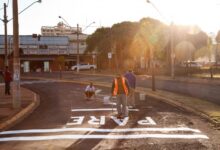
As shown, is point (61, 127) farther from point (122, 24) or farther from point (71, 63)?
point (71, 63)

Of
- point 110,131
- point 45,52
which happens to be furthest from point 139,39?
point 110,131

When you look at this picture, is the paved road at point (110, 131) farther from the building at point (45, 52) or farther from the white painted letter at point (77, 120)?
the building at point (45, 52)

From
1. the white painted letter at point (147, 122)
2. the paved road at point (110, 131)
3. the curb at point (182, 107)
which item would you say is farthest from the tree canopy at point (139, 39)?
the white painted letter at point (147, 122)

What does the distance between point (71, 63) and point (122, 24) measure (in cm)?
3404

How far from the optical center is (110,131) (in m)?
13.5

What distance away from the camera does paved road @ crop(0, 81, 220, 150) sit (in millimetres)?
11281

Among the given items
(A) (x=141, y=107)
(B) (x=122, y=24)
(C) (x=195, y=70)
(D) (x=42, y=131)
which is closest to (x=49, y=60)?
(B) (x=122, y=24)

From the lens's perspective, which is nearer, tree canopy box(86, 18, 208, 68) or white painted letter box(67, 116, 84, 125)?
white painted letter box(67, 116, 84, 125)

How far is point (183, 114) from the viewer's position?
709 inches

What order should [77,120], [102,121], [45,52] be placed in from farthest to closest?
[45,52]
[77,120]
[102,121]

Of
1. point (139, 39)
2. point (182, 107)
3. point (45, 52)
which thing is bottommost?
point (182, 107)

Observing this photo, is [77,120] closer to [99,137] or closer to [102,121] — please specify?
[102,121]

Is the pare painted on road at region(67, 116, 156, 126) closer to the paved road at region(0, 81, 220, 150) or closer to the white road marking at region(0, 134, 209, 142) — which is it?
the paved road at region(0, 81, 220, 150)

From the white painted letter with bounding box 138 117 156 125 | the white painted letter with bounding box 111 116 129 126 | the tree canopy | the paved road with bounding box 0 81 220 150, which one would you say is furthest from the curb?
the tree canopy
